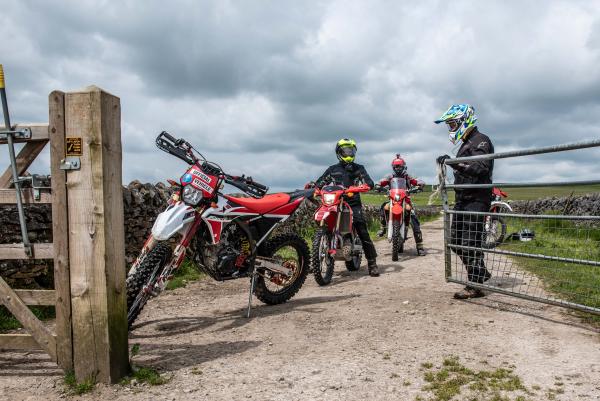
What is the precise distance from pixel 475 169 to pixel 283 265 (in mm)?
2540

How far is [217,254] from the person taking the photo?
17.3ft

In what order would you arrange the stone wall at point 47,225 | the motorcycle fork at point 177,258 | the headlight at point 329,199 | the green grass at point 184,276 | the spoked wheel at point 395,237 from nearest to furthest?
the motorcycle fork at point 177,258
the stone wall at point 47,225
the headlight at point 329,199
the green grass at point 184,276
the spoked wheel at point 395,237

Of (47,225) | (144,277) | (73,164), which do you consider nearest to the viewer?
(73,164)

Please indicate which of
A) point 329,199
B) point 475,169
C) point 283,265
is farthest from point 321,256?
point 475,169

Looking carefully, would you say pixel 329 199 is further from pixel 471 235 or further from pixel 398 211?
pixel 398 211

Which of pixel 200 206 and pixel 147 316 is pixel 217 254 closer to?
pixel 200 206

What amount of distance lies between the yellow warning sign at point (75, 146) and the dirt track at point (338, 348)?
1.64m

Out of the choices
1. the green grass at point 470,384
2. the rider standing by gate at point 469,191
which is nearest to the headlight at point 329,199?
the rider standing by gate at point 469,191

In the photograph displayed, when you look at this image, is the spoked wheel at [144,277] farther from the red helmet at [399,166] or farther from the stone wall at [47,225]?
the red helmet at [399,166]

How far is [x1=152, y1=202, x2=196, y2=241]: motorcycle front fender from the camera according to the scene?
4617 mm

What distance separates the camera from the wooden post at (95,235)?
344cm

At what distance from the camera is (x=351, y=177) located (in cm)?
830

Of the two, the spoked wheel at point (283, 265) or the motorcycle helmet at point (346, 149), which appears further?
the motorcycle helmet at point (346, 149)

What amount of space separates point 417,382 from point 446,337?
110cm
